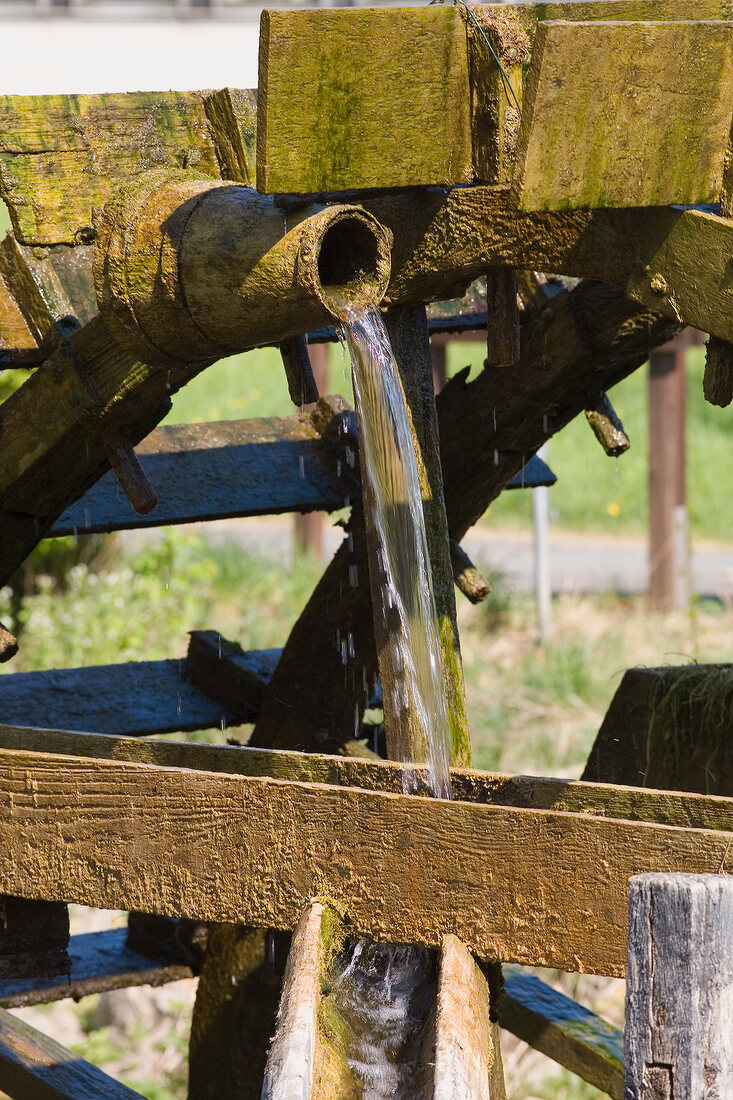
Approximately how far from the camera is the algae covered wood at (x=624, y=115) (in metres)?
2.03

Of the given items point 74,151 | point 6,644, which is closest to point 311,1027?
point 6,644

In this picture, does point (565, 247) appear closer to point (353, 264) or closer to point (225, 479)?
point (353, 264)

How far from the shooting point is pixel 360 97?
2.13 meters

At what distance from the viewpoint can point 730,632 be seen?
9930 millimetres

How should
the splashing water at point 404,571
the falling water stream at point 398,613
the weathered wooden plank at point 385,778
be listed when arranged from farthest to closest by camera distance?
the splashing water at point 404,571, the weathered wooden plank at point 385,778, the falling water stream at point 398,613

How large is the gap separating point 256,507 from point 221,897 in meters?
1.96

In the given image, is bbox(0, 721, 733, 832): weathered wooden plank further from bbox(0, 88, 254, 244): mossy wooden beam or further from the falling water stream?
bbox(0, 88, 254, 244): mossy wooden beam

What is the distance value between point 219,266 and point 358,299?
0.22 meters

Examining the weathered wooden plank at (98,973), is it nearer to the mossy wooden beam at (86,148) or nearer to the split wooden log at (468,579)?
the split wooden log at (468,579)

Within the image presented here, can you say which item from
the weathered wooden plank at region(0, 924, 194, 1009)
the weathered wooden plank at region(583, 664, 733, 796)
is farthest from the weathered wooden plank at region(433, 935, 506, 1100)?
the weathered wooden plank at region(0, 924, 194, 1009)

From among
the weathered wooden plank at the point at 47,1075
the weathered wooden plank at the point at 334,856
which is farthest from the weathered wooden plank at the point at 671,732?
the weathered wooden plank at the point at 334,856

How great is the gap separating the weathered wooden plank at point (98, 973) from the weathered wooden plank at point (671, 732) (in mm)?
1492

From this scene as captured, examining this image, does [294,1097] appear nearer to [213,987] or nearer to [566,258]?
[566,258]

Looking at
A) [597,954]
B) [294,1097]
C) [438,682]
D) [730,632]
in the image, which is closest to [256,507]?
[438,682]
